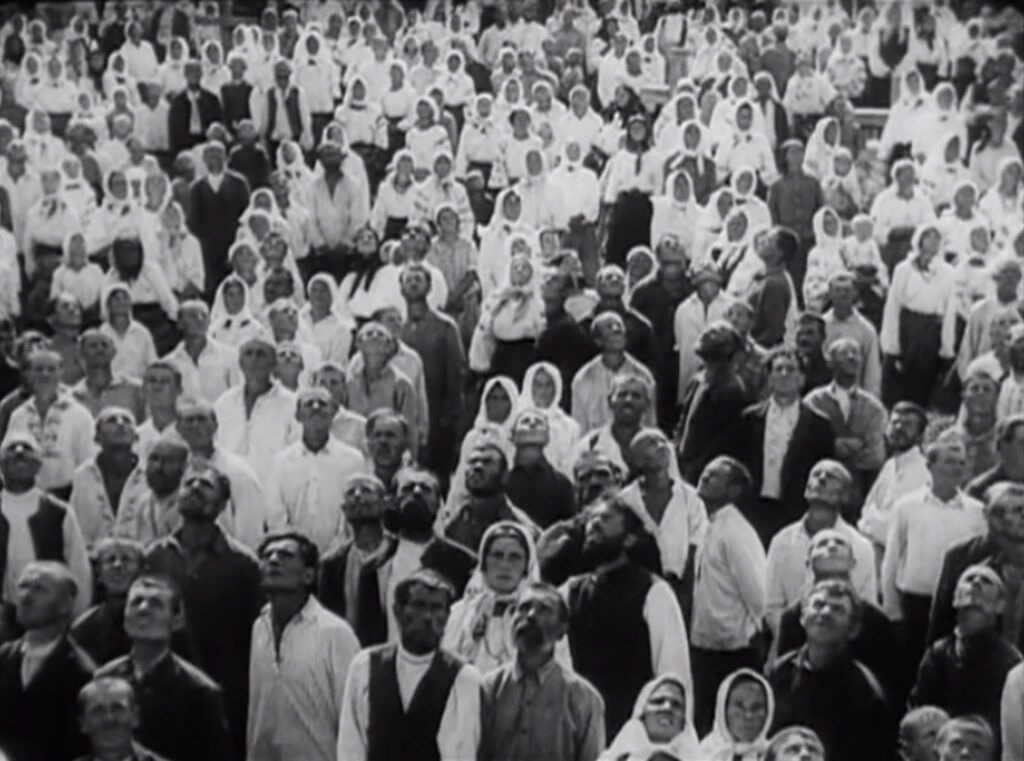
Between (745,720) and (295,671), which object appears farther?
(295,671)

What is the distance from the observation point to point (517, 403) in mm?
8336

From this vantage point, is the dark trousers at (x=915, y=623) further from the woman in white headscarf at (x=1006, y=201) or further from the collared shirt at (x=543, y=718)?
the woman in white headscarf at (x=1006, y=201)

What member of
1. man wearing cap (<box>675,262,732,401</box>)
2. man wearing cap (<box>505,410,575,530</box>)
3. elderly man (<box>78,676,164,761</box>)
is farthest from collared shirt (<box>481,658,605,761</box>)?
man wearing cap (<box>675,262,732,401</box>)

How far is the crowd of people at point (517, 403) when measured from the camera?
5.12m

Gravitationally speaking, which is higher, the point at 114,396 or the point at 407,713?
the point at 114,396

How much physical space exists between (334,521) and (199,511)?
133 cm

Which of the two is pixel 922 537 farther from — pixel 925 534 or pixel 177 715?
pixel 177 715

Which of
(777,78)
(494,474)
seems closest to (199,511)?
(494,474)

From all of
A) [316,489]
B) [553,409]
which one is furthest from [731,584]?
[553,409]

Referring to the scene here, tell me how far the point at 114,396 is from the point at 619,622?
3.50 metres

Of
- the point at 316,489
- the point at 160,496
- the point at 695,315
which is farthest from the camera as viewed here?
the point at 695,315

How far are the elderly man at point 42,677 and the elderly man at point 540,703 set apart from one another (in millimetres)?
1242

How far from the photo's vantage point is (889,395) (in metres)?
10.7

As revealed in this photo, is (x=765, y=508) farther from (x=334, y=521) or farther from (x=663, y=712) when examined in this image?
(x=663, y=712)
